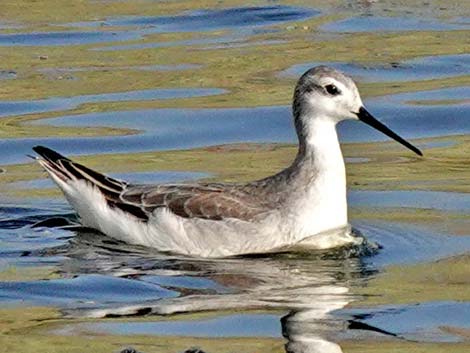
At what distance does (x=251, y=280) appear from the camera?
39.3 ft

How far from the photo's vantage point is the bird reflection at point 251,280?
1064cm

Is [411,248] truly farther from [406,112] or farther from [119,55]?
[119,55]

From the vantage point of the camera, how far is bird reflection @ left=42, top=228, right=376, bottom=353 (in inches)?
419

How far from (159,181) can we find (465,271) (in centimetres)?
386

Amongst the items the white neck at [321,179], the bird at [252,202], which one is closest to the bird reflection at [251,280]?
the bird at [252,202]

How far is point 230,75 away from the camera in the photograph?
63.2ft

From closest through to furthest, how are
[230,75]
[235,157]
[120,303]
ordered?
1. [120,303]
2. [235,157]
3. [230,75]

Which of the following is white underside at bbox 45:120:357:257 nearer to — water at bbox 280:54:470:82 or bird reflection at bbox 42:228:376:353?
bird reflection at bbox 42:228:376:353

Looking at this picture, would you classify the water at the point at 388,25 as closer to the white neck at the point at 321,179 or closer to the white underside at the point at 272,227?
the white neck at the point at 321,179

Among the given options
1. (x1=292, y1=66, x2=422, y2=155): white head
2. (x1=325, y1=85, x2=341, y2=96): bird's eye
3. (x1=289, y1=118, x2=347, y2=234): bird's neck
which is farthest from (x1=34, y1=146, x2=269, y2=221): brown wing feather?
(x1=325, y1=85, x2=341, y2=96): bird's eye

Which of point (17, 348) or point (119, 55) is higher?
point (119, 55)

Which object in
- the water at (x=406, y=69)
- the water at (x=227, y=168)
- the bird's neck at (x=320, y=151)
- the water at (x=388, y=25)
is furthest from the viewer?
the water at (x=388, y=25)

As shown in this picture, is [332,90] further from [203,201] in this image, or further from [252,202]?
[203,201]

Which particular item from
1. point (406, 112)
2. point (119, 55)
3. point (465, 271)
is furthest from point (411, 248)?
point (119, 55)
